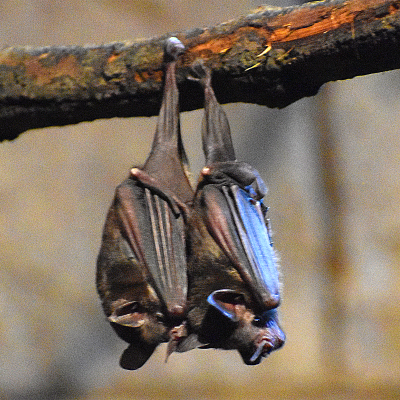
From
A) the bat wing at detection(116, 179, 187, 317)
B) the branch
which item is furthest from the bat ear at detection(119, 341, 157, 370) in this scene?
the branch

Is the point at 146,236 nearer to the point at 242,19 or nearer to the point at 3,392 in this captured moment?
the point at 242,19

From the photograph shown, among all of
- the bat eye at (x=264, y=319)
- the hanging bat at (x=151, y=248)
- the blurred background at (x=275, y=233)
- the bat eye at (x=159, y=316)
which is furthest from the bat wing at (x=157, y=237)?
the blurred background at (x=275, y=233)

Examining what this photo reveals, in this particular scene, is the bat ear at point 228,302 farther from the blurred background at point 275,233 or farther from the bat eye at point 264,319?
the blurred background at point 275,233

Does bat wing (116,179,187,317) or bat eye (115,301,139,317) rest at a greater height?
bat wing (116,179,187,317)

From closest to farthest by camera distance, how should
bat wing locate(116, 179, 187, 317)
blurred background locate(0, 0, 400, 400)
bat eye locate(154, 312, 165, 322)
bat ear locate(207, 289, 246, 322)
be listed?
bat ear locate(207, 289, 246, 322) → bat wing locate(116, 179, 187, 317) → bat eye locate(154, 312, 165, 322) → blurred background locate(0, 0, 400, 400)

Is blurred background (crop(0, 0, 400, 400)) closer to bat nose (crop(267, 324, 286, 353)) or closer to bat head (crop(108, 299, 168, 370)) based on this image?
bat head (crop(108, 299, 168, 370))

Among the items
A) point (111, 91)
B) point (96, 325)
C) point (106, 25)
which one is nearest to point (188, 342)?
point (111, 91)
